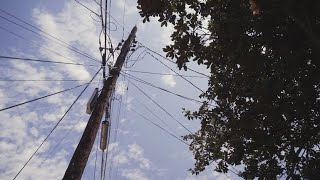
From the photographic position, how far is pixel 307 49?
564 centimetres

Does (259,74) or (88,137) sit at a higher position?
(259,74)

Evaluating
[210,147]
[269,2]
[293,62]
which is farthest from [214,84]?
[269,2]

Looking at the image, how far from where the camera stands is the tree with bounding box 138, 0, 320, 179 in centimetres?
552

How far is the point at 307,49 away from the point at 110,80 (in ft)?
15.8

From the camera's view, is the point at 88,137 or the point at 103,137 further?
the point at 103,137

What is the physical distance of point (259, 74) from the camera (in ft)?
20.2

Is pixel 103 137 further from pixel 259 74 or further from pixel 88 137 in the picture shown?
pixel 259 74

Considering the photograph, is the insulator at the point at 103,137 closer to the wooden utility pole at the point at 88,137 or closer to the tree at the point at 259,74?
the wooden utility pole at the point at 88,137

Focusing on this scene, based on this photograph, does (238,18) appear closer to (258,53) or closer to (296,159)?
(258,53)

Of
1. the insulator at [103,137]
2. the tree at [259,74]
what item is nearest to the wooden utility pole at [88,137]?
the insulator at [103,137]

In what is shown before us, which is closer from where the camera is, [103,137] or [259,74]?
[259,74]

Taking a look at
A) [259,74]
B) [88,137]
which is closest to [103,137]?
[88,137]

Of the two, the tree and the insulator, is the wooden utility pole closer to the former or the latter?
the insulator

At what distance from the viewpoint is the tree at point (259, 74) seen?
18.1 feet
